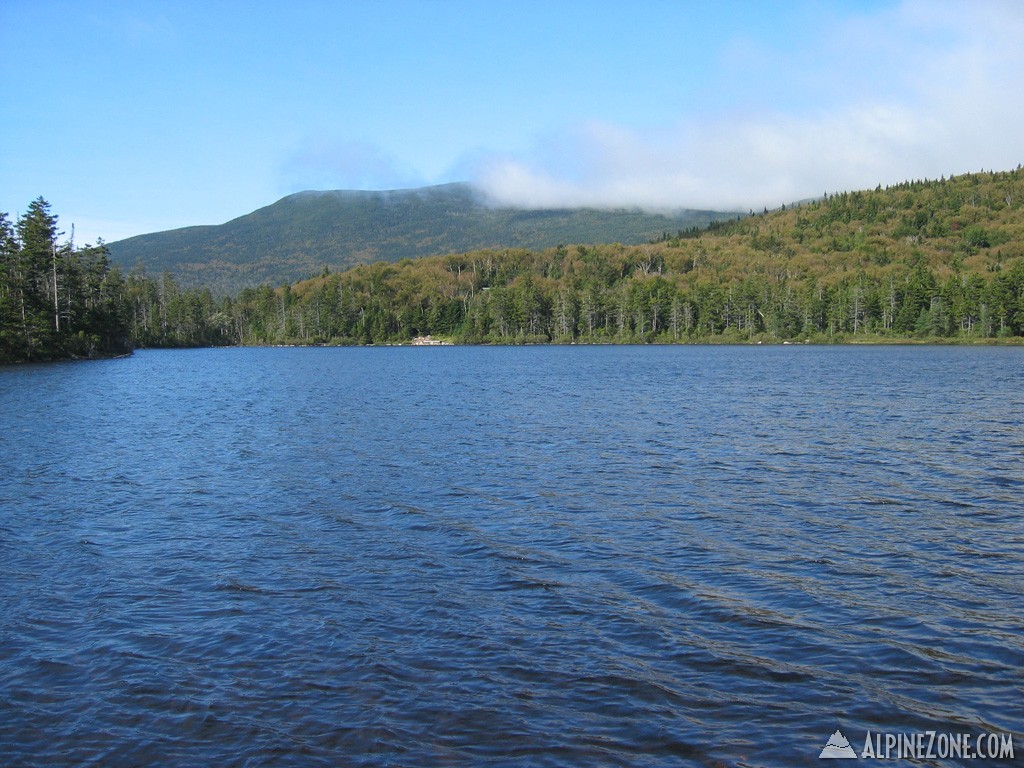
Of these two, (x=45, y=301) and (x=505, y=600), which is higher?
(x=45, y=301)

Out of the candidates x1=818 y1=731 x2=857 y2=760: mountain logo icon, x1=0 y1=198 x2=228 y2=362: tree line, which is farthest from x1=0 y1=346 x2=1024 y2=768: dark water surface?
x1=0 y1=198 x2=228 y2=362: tree line

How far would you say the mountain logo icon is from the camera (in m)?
9.47

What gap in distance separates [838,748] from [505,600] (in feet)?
20.6

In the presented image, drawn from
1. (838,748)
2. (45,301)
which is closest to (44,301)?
(45,301)

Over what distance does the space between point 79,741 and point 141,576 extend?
6415 millimetres

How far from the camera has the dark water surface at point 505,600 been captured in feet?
32.9

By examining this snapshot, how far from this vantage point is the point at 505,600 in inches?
566

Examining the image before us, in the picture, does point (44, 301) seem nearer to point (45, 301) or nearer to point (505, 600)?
point (45, 301)

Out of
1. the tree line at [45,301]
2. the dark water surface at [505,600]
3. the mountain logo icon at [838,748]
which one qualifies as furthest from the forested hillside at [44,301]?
the mountain logo icon at [838,748]

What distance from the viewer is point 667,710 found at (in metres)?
10.4

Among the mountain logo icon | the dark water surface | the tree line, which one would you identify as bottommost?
the mountain logo icon

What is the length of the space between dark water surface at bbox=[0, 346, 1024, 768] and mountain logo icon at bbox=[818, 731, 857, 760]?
0.43 feet

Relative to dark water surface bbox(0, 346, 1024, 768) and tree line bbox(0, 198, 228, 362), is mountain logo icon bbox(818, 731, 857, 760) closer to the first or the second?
dark water surface bbox(0, 346, 1024, 768)

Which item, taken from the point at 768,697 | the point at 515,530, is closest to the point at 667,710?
the point at 768,697
